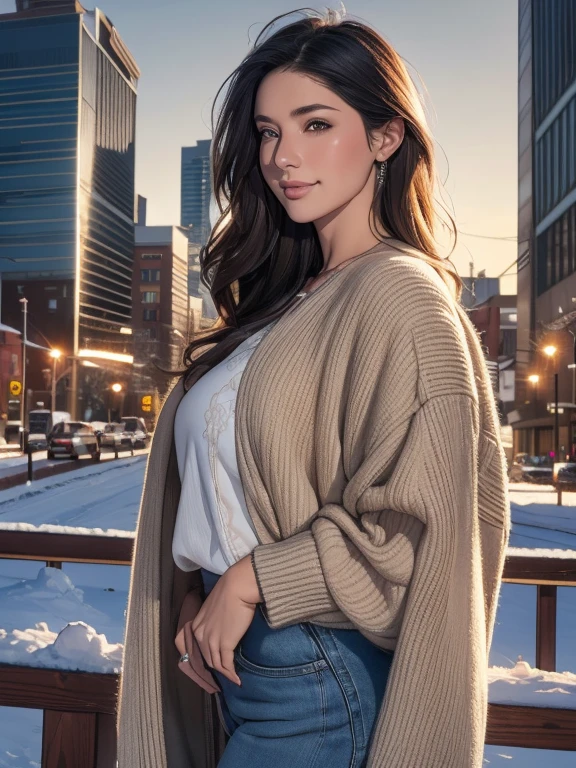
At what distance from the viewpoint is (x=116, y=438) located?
35.8 ft

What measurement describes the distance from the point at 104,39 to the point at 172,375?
822cm

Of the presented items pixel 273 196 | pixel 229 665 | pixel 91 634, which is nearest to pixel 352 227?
pixel 273 196

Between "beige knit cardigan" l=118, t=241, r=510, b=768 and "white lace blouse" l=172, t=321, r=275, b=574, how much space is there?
0.15ft

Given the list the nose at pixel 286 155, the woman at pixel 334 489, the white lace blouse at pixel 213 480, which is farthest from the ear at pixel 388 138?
the white lace blouse at pixel 213 480

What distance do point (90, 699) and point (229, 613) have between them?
82cm

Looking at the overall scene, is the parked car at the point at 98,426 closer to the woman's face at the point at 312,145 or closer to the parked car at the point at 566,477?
the parked car at the point at 566,477

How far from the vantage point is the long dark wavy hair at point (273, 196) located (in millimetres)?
1034

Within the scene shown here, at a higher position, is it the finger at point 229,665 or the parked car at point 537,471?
the finger at point 229,665

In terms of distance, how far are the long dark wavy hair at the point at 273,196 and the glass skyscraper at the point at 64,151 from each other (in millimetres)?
6833

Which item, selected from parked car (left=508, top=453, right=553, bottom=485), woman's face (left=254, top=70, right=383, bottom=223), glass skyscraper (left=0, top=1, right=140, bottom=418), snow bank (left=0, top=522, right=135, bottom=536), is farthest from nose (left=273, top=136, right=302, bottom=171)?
parked car (left=508, top=453, right=553, bottom=485)

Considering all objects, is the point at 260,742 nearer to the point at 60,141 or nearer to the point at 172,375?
the point at 172,375

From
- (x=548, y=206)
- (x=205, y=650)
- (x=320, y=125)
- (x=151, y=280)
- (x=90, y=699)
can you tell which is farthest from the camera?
(x=548, y=206)

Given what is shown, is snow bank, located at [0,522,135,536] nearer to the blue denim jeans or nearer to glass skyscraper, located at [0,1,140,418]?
the blue denim jeans

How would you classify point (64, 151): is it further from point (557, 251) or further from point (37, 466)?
point (557, 251)
